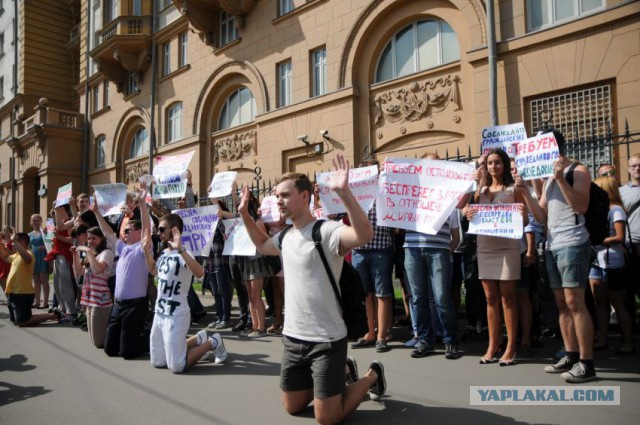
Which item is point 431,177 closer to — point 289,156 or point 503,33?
point 503,33

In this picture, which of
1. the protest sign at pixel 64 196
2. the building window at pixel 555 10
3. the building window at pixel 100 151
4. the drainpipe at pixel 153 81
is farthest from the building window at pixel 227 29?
the building window at pixel 100 151

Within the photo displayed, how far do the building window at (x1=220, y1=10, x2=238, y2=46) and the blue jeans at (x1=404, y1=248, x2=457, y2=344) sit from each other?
1591cm

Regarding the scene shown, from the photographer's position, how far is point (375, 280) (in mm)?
5906

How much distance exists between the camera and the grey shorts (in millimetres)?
3357

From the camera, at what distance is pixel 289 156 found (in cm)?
1683

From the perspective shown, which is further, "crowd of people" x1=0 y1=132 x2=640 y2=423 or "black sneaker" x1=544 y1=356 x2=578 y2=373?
"black sneaker" x1=544 y1=356 x2=578 y2=373

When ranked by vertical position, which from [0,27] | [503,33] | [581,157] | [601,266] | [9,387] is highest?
[0,27]

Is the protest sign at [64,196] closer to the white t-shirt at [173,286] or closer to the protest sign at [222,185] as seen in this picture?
the protest sign at [222,185]

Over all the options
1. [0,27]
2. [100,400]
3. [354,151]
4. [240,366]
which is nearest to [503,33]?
[354,151]

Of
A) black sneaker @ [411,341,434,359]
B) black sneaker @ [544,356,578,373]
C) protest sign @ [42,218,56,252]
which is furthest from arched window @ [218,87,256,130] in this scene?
black sneaker @ [544,356,578,373]

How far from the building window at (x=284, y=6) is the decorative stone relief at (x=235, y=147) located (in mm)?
4495

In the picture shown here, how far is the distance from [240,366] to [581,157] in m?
9.04

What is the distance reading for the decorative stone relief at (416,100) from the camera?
42.0ft

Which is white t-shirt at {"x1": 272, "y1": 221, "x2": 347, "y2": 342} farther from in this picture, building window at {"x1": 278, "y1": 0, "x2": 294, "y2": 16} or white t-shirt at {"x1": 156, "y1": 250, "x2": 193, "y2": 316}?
building window at {"x1": 278, "y1": 0, "x2": 294, "y2": 16}
